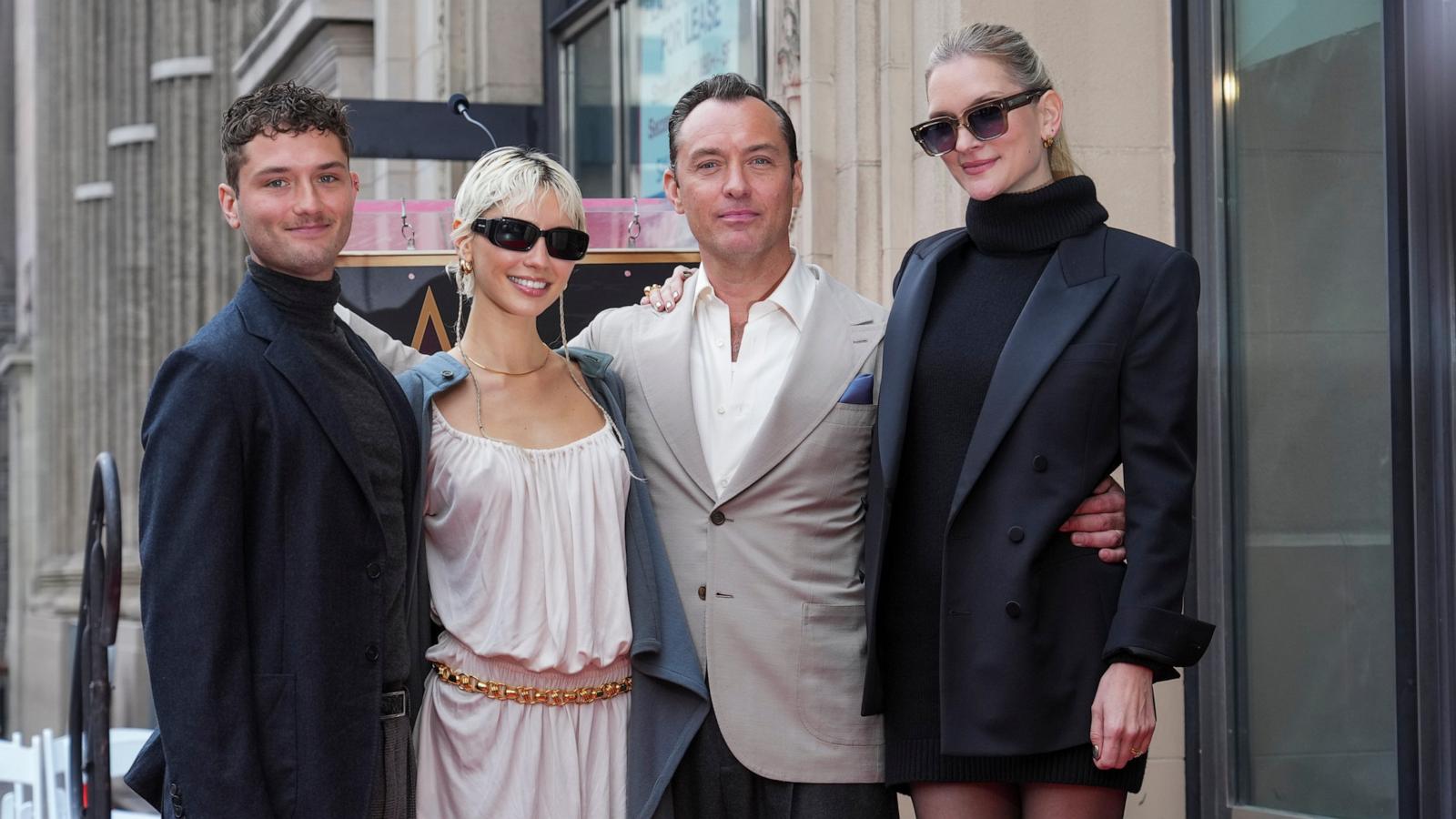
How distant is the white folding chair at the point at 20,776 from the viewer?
638 centimetres

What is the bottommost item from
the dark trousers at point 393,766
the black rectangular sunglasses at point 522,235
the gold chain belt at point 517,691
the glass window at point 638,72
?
the dark trousers at point 393,766

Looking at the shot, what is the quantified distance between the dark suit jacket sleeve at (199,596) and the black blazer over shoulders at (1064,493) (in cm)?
126

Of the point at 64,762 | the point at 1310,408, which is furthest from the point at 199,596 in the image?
the point at 64,762

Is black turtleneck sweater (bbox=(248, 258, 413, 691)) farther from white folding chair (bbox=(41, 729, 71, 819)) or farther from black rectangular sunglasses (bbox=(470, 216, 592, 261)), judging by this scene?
white folding chair (bbox=(41, 729, 71, 819))

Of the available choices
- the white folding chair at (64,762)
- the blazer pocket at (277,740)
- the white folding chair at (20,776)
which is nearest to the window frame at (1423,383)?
the blazer pocket at (277,740)

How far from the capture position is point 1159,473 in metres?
3.07

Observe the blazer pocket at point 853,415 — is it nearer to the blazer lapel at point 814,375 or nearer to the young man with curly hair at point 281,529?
the blazer lapel at point 814,375

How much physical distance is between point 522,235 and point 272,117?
0.57m

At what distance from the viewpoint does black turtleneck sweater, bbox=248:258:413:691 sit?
3125 millimetres

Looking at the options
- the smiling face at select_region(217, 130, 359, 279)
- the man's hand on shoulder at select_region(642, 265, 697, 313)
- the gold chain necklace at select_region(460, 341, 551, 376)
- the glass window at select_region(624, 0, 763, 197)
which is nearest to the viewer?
the smiling face at select_region(217, 130, 359, 279)

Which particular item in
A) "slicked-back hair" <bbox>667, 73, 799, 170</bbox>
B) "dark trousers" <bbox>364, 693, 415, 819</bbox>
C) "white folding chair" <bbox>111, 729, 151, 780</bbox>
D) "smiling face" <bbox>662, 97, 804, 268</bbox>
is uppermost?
"slicked-back hair" <bbox>667, 73, 799, 170</bbox>

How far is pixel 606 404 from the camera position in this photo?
3.61 m

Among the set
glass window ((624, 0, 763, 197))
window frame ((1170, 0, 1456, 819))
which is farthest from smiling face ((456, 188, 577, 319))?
glass window ((624, 0, 763, 197))

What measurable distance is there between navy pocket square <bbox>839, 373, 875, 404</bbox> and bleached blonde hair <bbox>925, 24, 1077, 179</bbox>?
1.82 feet
